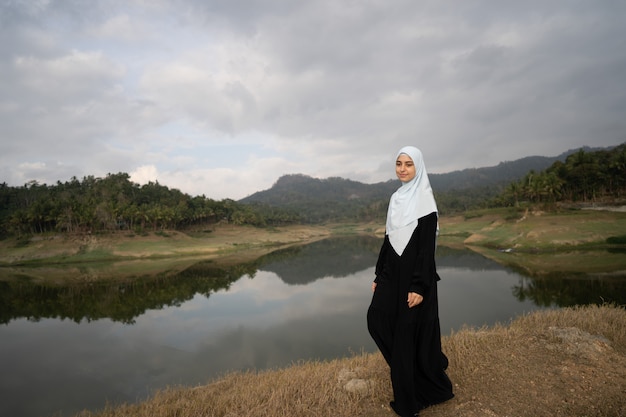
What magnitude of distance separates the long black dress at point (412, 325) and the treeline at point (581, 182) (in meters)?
70.0

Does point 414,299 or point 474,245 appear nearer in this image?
point 414,299

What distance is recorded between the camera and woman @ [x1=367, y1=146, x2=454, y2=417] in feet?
11.7

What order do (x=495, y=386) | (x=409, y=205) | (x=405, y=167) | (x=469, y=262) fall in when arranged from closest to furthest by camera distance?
1. (x=409, y=205)
2. (x=405, y=167)
3. (x=495, y=386)
4. (x=469, y=262)

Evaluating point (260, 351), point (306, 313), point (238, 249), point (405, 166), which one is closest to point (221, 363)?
point (260, 351)

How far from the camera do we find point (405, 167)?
12.8ft

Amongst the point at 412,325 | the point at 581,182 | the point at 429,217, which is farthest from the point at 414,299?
the point at 581,182

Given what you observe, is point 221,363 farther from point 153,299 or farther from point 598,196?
point 598,196

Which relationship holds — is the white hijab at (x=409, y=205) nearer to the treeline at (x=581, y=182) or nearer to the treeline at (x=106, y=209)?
the treeline at (x=106, y=209)

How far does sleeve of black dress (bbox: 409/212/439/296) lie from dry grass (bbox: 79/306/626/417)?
1.54 m

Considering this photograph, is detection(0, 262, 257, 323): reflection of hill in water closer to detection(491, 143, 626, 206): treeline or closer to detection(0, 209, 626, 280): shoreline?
detection(0, 209, 626, 280): shoreline

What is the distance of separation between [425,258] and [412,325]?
0.81 m

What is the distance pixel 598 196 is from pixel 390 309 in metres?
78.7

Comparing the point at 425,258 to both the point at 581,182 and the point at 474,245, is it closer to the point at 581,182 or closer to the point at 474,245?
the point at 474,245

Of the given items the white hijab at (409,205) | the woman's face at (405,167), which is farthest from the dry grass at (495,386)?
the woman's face at (405,167)
